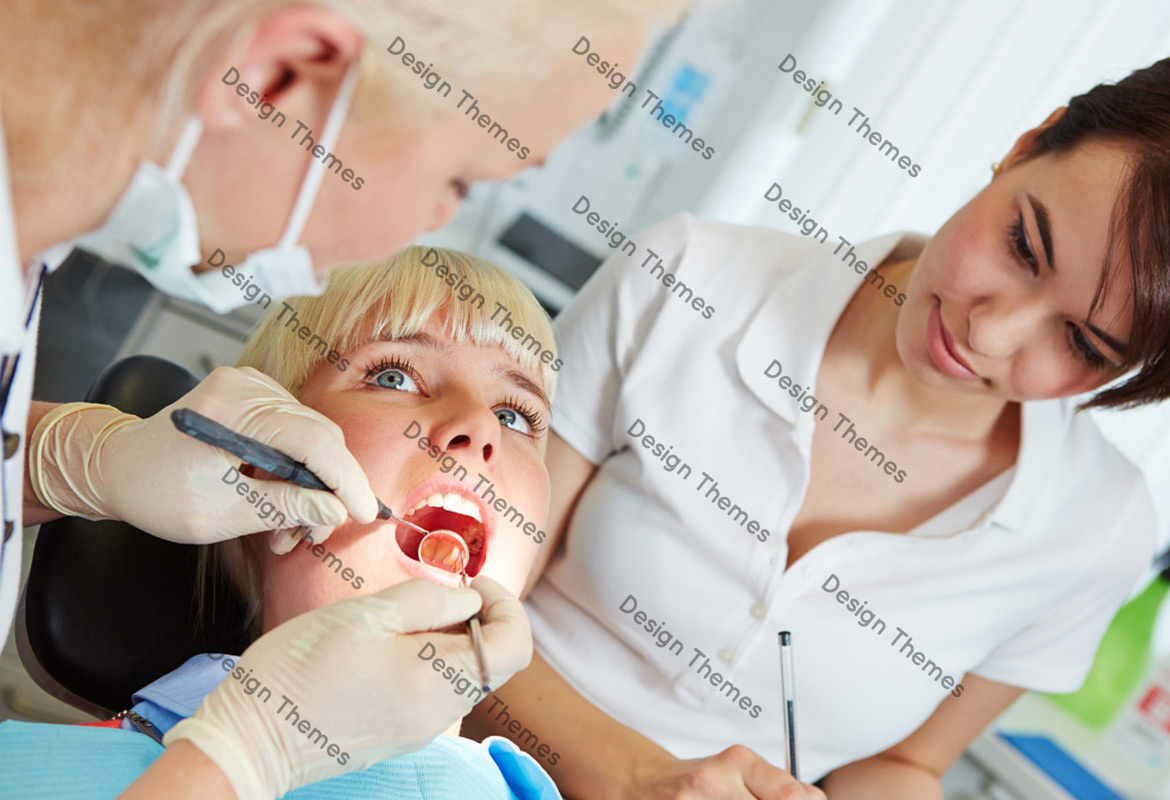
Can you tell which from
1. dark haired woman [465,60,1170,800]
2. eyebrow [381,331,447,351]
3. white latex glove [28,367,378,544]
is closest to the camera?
white latex glove [28,367,378,544]

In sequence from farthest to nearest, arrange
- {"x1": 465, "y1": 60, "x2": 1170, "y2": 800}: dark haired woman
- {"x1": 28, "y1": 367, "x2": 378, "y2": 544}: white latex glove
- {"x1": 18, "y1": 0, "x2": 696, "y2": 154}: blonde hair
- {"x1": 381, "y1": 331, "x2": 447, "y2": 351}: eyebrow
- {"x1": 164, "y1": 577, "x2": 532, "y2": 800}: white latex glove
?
{"x1": 465, "y1": 60, "x2": 1170, "y2": 800}: dark haired woman < {"x1": 381, "y1": 331, "x2": 447, "y2": 351}: eyebrow < {"x1": 28, "y1": 367, "x2": 378, "y2": 544}: white latex glove < {"x1": 164, "y1": 577, "x2": 532, "y2": 800}: white latex glove < {"x1": 18, "y1": 0, "x2": 696, "y2": 154}: blonde hair

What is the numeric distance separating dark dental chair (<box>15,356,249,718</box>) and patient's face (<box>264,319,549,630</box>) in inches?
6.3

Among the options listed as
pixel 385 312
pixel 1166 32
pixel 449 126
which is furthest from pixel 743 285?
pixel 1166 32

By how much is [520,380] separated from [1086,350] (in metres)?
0.73

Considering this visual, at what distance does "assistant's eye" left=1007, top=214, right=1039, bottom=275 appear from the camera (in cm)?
114

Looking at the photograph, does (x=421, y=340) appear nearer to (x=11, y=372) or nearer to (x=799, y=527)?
(x=11, y=372)

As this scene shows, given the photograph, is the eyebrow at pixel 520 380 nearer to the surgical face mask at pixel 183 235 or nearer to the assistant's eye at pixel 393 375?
the assistant's eye at pixel 393 375

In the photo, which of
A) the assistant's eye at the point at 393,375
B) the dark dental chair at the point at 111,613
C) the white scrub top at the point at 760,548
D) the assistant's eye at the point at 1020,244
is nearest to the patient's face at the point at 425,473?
the assistant's eye at the point at 393,375

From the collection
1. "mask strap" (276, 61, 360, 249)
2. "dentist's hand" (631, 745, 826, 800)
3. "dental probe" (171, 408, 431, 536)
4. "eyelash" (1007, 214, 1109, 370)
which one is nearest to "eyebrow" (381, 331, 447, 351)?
"dental probe" (171, 408, 431, 536)

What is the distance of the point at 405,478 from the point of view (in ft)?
3.42

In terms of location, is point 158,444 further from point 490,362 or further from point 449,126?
point 449,126

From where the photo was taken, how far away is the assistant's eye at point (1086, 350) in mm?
1124

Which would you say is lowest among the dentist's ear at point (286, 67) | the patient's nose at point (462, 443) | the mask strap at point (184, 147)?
the patient's nose at point (462, 443)

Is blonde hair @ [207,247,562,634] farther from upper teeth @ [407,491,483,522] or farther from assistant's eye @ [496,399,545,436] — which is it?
upper teeth @ [407,491,483,522]
